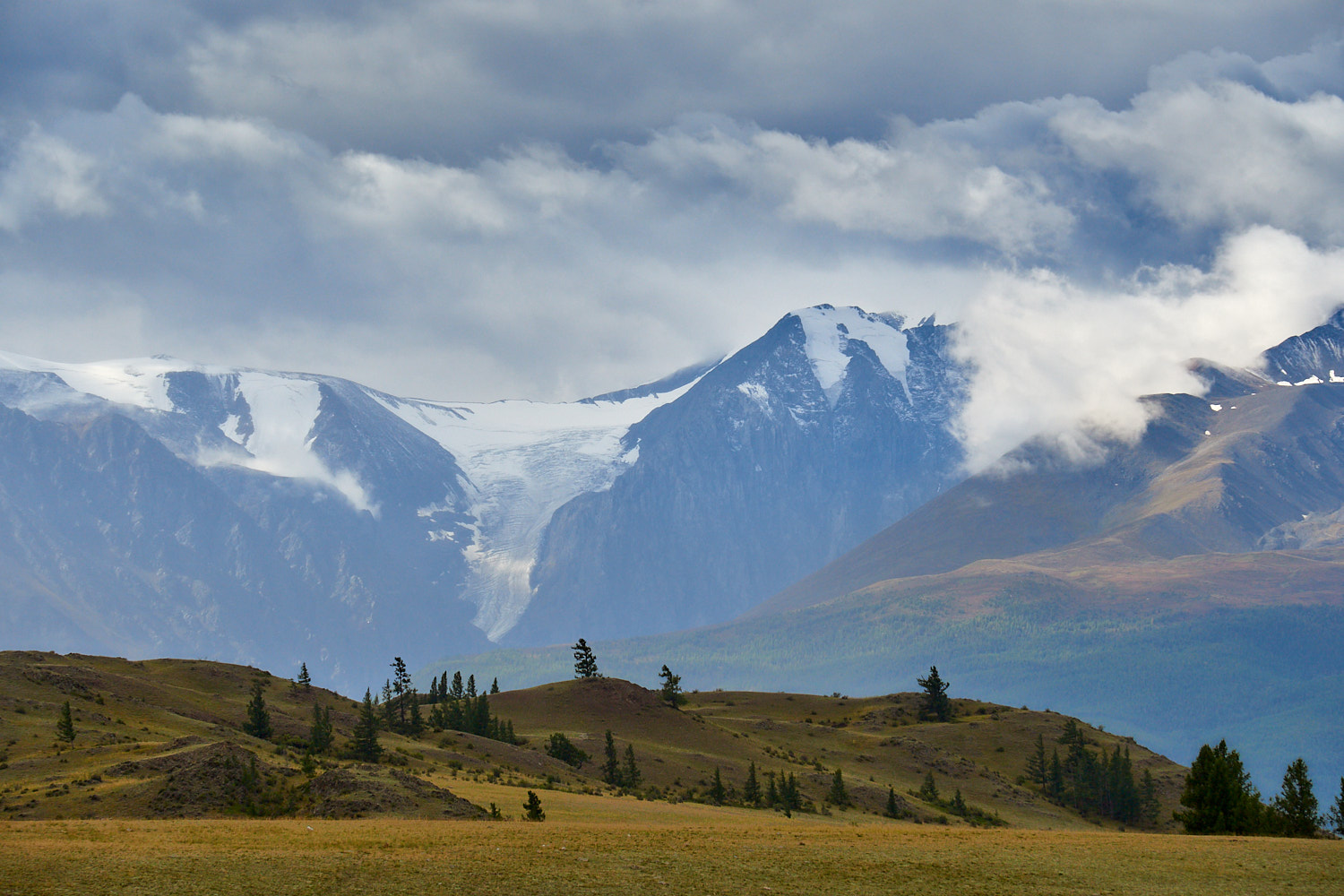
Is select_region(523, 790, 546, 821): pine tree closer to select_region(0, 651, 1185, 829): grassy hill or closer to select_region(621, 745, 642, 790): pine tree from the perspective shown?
select_region(0, 651, 1185, 829): grassy hill

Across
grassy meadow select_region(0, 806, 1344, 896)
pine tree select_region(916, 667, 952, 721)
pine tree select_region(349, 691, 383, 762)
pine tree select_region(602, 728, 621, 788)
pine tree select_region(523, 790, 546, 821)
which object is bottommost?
grassy meadow select_region(0, 806, 1344, 896)

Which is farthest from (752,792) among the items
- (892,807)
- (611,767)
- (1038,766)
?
(1038,766)

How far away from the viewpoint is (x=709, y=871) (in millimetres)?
44969

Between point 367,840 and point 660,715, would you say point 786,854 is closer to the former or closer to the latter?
point 367,840

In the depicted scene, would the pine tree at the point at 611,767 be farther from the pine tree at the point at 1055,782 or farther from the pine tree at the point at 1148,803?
the pine tree at the point at 1148,803

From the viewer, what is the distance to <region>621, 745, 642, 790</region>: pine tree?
10012 centimetres

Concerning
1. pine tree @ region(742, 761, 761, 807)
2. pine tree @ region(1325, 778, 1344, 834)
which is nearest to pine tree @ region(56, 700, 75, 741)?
pine tree @ region(742, 761, 761, 807)

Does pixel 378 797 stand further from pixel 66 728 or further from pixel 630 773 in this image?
pixel 630 773

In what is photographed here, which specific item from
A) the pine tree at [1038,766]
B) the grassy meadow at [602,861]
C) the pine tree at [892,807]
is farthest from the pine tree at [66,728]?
the pine tree at [1038,766]

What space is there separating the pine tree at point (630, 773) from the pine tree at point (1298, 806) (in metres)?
47.5

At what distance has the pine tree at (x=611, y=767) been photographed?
333 feet

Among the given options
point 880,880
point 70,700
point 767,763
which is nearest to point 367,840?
point 880,880

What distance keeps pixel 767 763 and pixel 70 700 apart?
199 feet

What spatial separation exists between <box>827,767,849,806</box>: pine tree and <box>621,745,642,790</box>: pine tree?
15711 mm
